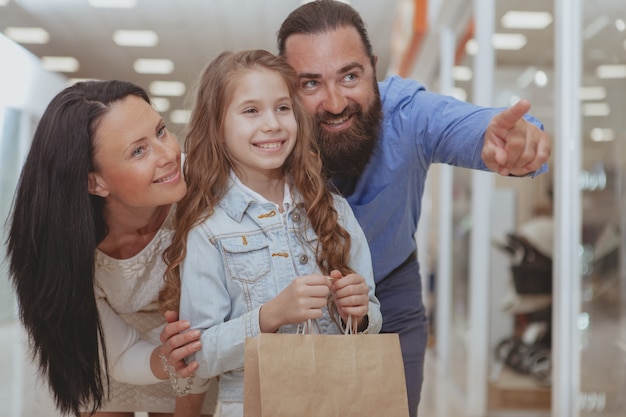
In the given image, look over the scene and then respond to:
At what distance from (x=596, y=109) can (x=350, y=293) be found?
225cm

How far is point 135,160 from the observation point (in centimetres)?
176

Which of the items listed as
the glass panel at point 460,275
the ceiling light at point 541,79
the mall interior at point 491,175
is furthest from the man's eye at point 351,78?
the glass panel at point 460,275

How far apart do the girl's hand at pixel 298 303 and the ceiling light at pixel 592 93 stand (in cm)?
222

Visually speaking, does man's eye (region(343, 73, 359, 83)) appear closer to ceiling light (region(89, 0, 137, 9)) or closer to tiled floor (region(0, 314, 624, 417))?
tiled floor (region(0, 314, 624, 417))

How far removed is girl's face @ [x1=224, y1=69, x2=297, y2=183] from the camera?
5.75 ft

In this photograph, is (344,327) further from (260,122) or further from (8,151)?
(8,151)

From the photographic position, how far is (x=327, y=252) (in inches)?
69.1

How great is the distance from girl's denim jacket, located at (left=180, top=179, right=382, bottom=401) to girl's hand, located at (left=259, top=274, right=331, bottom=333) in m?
0.03

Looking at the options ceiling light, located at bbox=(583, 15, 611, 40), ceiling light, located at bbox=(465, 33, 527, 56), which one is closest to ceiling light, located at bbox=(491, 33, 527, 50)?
ceiling light, located at bbox=(465, 33, 527, 56)

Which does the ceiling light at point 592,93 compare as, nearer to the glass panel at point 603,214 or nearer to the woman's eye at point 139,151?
the glass panel at point 603,214

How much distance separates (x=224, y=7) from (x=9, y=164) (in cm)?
142

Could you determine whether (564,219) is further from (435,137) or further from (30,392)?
(30,392)

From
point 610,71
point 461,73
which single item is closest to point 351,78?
point 610,71

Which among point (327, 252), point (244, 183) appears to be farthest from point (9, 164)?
point (327, 252)
